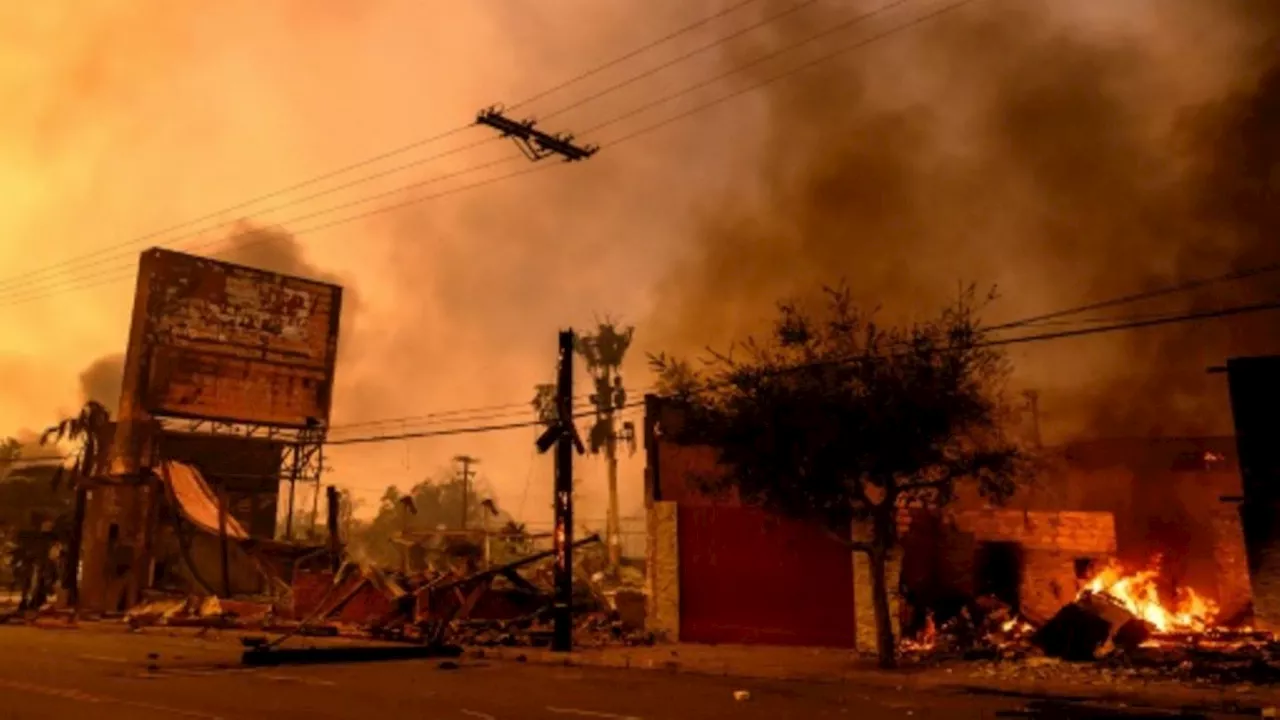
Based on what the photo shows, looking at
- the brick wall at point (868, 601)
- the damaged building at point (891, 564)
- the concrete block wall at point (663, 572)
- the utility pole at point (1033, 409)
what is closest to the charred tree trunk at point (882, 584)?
the damaged building at point (891, 564)

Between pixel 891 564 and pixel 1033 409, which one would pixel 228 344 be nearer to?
pixel 891 564

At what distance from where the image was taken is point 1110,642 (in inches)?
658

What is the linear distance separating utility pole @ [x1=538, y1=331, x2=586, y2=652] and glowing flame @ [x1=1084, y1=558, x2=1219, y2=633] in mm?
11317

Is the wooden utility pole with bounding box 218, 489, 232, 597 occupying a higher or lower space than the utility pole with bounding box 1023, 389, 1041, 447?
lower

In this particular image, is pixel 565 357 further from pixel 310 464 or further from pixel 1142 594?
pixel 310 464

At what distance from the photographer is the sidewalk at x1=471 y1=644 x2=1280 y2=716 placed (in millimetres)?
12016

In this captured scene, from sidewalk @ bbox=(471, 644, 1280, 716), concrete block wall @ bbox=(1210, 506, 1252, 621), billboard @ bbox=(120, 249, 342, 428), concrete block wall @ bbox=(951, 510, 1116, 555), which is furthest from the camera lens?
billboard @ bbox=(120, 249, 342, 428)

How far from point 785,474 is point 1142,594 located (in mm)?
10175

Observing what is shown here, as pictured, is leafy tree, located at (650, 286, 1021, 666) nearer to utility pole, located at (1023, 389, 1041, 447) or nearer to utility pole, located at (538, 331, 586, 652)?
utility pole, located at (538, 331, 586, 652)

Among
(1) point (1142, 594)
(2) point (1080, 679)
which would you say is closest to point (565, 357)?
(2) point (1080, 679)

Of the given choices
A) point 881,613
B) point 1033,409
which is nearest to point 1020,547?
point 881,613

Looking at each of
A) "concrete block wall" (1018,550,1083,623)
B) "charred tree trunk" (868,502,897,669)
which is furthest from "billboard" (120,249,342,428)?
"concrete block wall" (1018,550,1083,623)

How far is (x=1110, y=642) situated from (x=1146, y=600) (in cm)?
471

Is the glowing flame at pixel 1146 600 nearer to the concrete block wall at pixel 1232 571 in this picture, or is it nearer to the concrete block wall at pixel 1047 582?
the concrete block wall at pixel 1047 582
